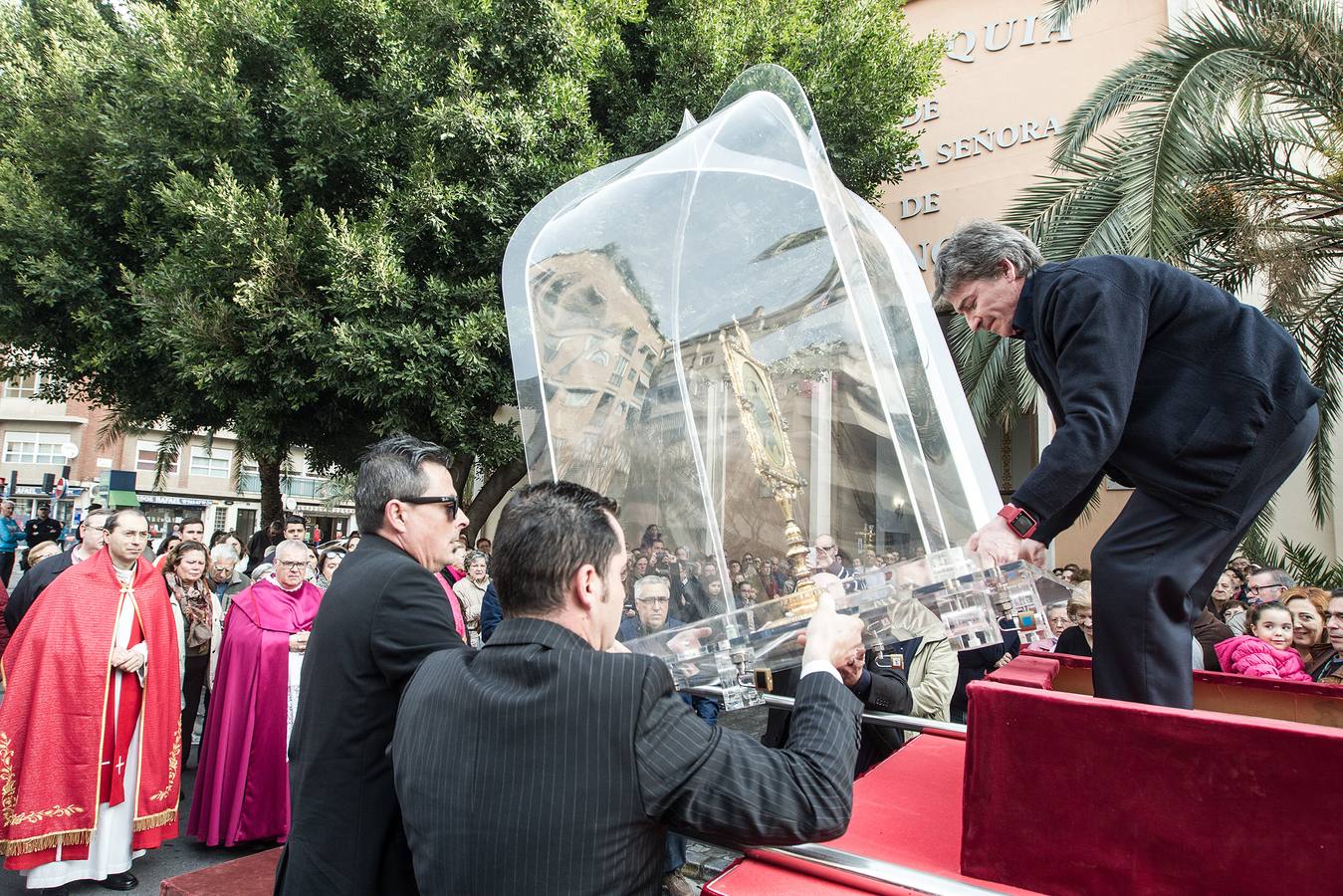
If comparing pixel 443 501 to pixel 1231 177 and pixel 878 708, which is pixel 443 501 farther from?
pixel 1231 177

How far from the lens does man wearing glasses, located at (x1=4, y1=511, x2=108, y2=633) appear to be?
612 cm

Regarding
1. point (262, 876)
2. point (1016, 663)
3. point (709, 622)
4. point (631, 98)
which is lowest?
point (262, 876)

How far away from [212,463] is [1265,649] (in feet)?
147

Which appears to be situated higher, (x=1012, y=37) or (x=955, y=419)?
(x=1012, y=37)

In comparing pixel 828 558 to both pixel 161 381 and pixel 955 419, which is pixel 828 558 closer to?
pixel 955 419

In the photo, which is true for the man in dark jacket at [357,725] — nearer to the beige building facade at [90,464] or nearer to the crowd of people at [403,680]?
the crowd of people at [403,680]

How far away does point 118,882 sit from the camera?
4.64 metres

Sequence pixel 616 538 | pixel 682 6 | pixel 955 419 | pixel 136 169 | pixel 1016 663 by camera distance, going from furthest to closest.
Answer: pixel 682 6
pixel 136 169
pixel 1016 663
pixel 955 419
pixel 616 538

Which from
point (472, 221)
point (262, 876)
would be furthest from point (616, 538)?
point (472, 221)

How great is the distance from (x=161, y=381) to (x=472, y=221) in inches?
191

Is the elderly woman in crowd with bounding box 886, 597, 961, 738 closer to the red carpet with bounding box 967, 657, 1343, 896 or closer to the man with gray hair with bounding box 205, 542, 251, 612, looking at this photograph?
the red carpet with bounding box 967, 657, 1343, 896

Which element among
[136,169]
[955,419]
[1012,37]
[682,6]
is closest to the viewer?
[955,419]

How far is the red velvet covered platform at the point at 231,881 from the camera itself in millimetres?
2830

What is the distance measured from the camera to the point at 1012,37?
14.1 m
